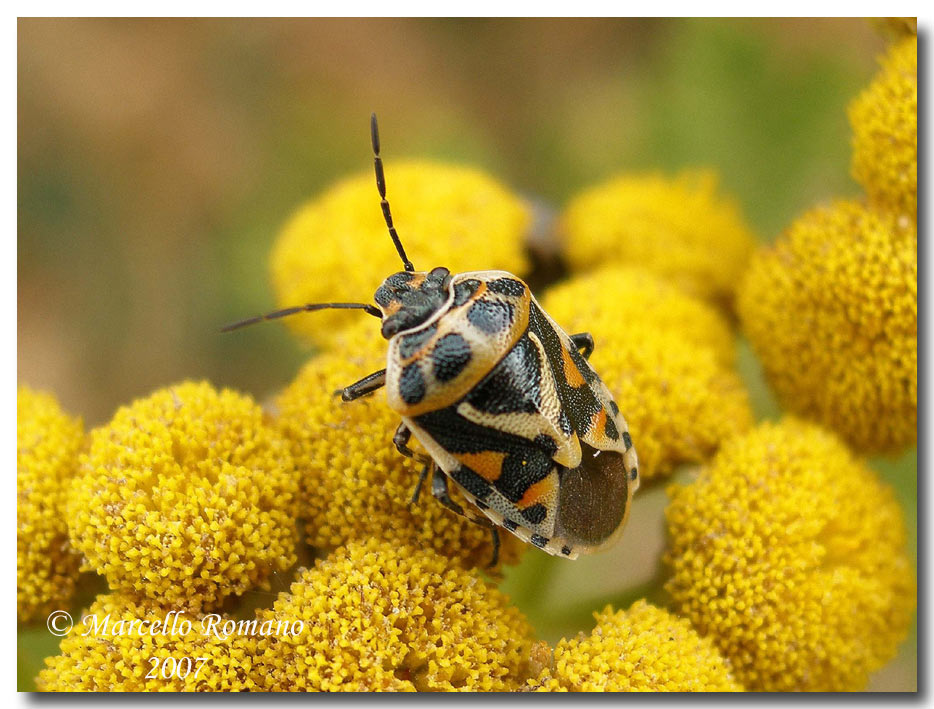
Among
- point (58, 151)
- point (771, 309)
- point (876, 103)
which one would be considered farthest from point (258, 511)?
point (58, 151)

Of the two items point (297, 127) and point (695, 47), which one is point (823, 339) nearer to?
point (695, 47)

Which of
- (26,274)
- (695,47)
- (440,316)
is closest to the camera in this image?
(440,316)

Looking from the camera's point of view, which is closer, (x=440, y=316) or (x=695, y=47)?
(x=440, y=316)

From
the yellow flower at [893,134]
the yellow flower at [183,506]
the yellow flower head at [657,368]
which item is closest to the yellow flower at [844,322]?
the yellow flower at [893,134]

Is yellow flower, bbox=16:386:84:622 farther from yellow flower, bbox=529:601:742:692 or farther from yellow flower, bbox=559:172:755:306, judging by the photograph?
yellow flower, bbox=559:172:755:306

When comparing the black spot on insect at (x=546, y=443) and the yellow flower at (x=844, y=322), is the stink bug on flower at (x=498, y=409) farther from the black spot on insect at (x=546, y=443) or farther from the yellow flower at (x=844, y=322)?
the yellow flower at (x=844, y=322)

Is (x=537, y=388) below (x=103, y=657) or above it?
above
